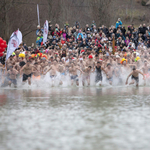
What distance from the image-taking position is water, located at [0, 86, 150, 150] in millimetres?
6930

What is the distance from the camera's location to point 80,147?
6.69m

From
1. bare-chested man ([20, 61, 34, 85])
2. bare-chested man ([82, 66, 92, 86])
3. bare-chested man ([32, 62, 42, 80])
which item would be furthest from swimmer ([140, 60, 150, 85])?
bare-chested man ([20, 61, 34, 85])

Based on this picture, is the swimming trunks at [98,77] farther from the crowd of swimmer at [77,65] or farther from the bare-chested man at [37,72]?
the bare-chested man at [37,72]

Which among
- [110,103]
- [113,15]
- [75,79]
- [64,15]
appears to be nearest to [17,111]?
[110,103]

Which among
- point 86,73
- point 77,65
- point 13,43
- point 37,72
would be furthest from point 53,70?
point 13,43

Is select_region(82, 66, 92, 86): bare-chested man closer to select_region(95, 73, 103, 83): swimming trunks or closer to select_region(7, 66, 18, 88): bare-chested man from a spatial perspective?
select_region(95, 73, 103, 83): swimming trunks

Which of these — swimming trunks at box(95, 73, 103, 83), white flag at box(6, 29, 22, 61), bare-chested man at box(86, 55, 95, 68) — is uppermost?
white flag at box(6, 29, 22, 61)

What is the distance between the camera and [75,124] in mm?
8641

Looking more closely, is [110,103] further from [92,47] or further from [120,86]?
[92,47]

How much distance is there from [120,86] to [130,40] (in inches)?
234

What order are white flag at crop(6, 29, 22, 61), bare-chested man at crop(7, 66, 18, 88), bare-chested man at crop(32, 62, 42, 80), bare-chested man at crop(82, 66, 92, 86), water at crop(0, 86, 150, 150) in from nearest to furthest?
water at crop(0, 86, 150, 150), bare-chested man at crop(7, 66, 18, 88), white flag at crop(6, 29, 22, 61), bare-chested man at crop(32, 62, 42, 80), bare-chested man at crop(82, 66, 92, 86)

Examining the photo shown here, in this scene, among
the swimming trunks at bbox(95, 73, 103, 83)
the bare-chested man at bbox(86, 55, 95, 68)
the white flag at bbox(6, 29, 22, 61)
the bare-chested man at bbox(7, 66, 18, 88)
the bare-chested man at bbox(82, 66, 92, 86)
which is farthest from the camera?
the bare-chested man at bbox(86, 55, 95, 68)

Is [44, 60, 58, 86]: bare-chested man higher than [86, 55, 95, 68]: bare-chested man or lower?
lower

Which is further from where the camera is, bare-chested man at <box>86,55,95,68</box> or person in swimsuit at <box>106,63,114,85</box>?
bare-chested man at <box>86,55,95,68</box>
